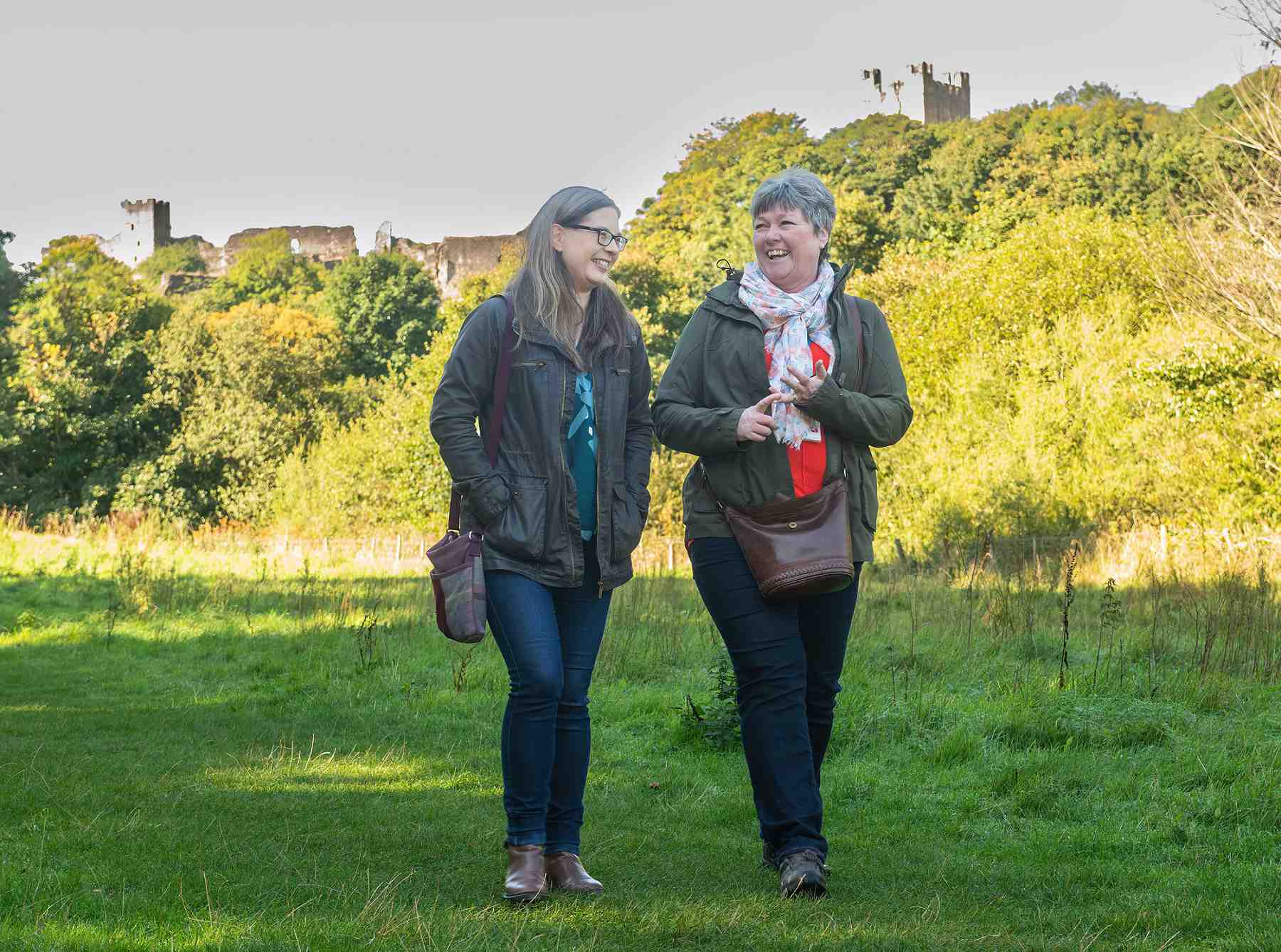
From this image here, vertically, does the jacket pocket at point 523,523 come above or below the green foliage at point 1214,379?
below

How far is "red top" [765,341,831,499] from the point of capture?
4.34 m

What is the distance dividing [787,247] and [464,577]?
1456 millimetres

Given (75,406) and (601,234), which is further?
(75,406)

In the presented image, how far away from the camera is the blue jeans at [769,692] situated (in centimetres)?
427

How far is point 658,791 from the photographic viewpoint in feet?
19.7

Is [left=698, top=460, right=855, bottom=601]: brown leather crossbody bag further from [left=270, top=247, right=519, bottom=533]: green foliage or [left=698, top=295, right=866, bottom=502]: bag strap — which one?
[left=270, top=247, right=519, bottom=533]: green foliage

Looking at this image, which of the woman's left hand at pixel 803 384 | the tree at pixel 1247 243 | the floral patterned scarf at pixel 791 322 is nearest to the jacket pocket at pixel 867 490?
the floral patterned scarf at pixel 791 322

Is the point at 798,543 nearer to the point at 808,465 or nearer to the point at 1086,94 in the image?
the point at 808,465

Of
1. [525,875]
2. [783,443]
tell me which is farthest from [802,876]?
[783,443]

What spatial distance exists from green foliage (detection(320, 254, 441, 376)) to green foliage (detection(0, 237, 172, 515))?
13276 mm

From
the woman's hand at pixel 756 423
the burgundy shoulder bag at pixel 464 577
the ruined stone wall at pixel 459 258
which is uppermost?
the ruined stone wall at pixel 459 258

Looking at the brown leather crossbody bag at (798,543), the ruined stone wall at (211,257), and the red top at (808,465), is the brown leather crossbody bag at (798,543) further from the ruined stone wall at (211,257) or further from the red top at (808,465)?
the ruined stone wall at (211,257)

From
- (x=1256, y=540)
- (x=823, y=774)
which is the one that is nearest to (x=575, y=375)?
(x=823, y=774)

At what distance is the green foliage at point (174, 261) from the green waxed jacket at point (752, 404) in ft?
353
